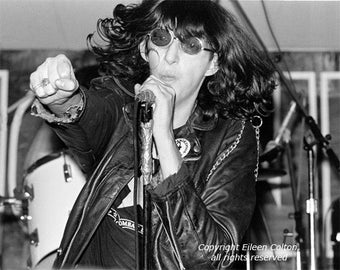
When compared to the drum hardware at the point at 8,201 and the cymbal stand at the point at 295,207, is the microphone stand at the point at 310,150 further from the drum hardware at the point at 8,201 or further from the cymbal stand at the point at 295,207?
the drum hardware at the point at 8,201

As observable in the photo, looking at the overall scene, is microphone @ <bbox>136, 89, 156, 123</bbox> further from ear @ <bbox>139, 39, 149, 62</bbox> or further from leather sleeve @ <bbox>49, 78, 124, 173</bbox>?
ear @ <bbox>139, 39, 149, 62</bbox>

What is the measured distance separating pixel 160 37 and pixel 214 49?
19 centimetres

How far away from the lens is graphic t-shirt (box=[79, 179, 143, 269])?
1.82 m

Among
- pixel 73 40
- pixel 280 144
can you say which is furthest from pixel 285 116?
pixel 73 40

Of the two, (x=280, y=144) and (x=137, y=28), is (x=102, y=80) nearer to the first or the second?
(x=137, y=28)

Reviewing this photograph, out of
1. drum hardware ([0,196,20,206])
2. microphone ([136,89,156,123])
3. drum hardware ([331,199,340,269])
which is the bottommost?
drum hardware ([331,199,340,269])

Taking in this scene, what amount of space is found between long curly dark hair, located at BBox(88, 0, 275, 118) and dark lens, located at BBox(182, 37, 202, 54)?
1.2 inches

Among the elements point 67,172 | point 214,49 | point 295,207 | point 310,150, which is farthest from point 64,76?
point 295,207

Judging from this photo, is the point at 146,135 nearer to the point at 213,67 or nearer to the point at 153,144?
the point at 153,144

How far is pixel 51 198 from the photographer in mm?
3178

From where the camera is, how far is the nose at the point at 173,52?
1.85 metres

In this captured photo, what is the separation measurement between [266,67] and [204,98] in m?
0.23

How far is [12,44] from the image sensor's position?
3977mm

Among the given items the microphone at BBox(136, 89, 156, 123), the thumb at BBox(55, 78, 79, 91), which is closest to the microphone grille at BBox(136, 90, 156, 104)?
the microphone at BBox(136, 89, 156, 123)
